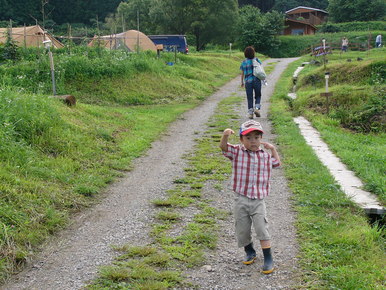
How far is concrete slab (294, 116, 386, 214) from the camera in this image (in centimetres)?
532

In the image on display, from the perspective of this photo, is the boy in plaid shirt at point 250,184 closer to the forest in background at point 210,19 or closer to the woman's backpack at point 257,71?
the woman's backpack at point 257,71

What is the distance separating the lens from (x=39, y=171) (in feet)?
19.2

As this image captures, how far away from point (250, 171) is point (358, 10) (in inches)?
2299

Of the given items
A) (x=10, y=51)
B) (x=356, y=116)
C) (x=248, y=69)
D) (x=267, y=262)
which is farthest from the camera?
(x=10, y=51)

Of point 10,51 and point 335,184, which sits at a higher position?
point 10,51

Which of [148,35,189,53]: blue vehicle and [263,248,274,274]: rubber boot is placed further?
[148,35,189,53]: blue vehicle

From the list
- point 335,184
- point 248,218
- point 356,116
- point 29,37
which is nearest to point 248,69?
point 356,116

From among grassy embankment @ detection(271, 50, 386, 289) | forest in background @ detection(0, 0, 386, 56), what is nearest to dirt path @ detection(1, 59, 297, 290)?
grassy embankment @ detection(271, 50, 386, 289)

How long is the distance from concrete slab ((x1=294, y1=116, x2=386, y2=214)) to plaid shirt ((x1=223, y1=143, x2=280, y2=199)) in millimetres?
2009

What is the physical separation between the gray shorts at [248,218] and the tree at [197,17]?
39849mm

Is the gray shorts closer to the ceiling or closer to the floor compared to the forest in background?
closer to the floor

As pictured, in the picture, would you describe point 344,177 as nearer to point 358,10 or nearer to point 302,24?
point 358,10

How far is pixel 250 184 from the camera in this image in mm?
3875

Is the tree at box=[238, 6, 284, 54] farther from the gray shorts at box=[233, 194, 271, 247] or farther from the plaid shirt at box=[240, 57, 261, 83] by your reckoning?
the gray shorts at box=[233, 194, 271, 247]
